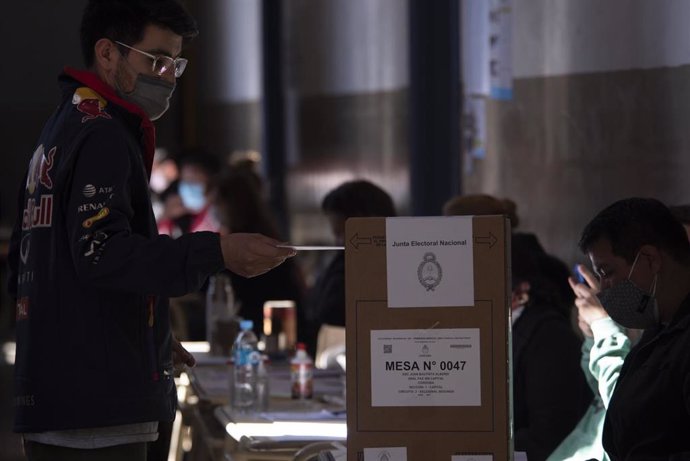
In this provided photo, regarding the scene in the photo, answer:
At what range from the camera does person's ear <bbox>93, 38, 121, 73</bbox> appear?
2.71 metres

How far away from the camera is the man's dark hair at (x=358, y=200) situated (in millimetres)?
4809

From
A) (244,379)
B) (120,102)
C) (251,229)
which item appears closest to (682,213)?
(120,102)

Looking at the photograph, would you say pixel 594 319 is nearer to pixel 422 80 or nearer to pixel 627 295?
pixel 627 295

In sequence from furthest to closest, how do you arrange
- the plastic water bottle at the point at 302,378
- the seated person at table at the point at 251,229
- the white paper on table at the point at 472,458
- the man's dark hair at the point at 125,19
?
1. the seated person at table at the point at 251,229
2. the plastic water bottle at the point at 302,378
3. the man's dark hair at the point at 125,19
4. the white paper on table at the point at 472,458

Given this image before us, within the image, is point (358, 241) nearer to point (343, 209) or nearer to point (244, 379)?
point (244, 379)

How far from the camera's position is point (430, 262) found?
2.38 meters

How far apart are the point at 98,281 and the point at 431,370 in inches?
25.2

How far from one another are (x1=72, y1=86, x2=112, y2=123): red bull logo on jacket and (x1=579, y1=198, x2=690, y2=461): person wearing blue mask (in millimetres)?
1098

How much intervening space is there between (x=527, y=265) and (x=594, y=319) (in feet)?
1.43

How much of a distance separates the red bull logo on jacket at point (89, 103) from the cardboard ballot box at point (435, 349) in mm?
587

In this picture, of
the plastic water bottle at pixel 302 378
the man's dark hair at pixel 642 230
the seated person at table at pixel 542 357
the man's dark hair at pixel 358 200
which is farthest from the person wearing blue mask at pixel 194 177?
the man's dark hair at pixel 642 230

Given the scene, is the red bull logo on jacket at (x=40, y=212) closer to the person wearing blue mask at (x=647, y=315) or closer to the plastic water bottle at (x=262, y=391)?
the person wearing blue mask at (x=647, y=315)

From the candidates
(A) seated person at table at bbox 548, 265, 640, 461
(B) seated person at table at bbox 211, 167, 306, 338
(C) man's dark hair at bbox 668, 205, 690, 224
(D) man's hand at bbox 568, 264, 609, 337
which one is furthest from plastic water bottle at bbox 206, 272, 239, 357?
(C) man's dark hair at bbox 668, 205, 690, 224

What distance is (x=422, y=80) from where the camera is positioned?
570 centimetres
